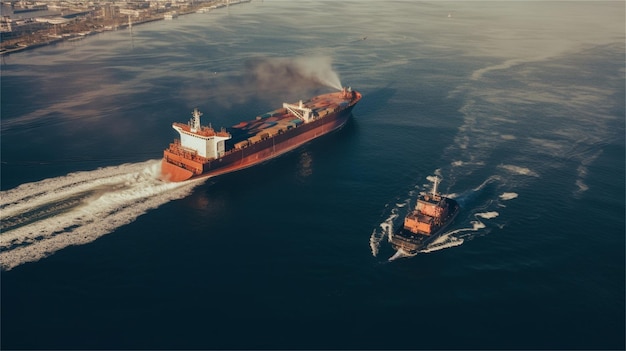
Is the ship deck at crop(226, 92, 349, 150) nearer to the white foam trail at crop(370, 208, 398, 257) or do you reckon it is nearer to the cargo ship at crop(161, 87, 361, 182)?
the cargo ship at crop(161, 87, 361, 182)

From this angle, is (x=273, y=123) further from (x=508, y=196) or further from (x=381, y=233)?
(x=508, y=196)

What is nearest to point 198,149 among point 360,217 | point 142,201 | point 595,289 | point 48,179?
Answer: point 142,201

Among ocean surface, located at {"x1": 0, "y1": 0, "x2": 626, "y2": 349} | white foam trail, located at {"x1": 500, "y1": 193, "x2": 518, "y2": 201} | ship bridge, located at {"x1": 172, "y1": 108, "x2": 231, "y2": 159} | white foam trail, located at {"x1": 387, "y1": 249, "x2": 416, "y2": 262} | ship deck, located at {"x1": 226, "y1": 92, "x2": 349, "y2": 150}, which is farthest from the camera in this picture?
ship deck, located at {"x1": 226, "y1": 92, "x2": 349, "y2": 150}

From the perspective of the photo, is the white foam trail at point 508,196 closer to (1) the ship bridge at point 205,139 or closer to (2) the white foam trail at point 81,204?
(1) the ship bridge at point 205,139

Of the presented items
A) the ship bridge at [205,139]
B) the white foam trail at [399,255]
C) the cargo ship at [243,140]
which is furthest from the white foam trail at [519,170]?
the ship bridge at [205,139]

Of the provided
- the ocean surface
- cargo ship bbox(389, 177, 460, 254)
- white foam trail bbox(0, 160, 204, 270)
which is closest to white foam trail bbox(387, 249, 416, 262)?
cargo ship bbox(389, 177, 460, 254)

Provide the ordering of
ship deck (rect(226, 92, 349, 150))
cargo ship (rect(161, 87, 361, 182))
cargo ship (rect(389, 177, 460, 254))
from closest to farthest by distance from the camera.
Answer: cargo ship (rect(389, 177, 460, 254)) < cargo ship (rect(161, 87, 361, 182)) < ship deck (rect(226, 92, 349, 150))

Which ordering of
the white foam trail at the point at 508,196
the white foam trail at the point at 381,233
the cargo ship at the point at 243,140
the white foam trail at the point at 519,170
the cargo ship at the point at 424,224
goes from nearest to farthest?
the cargo ship at the point at 424,224, the white foam trail at the point at 381,233, the white foam trail at the point at 508,196, the cargo ship at the point at 243,140, the white foam trail at the point at 519,170
